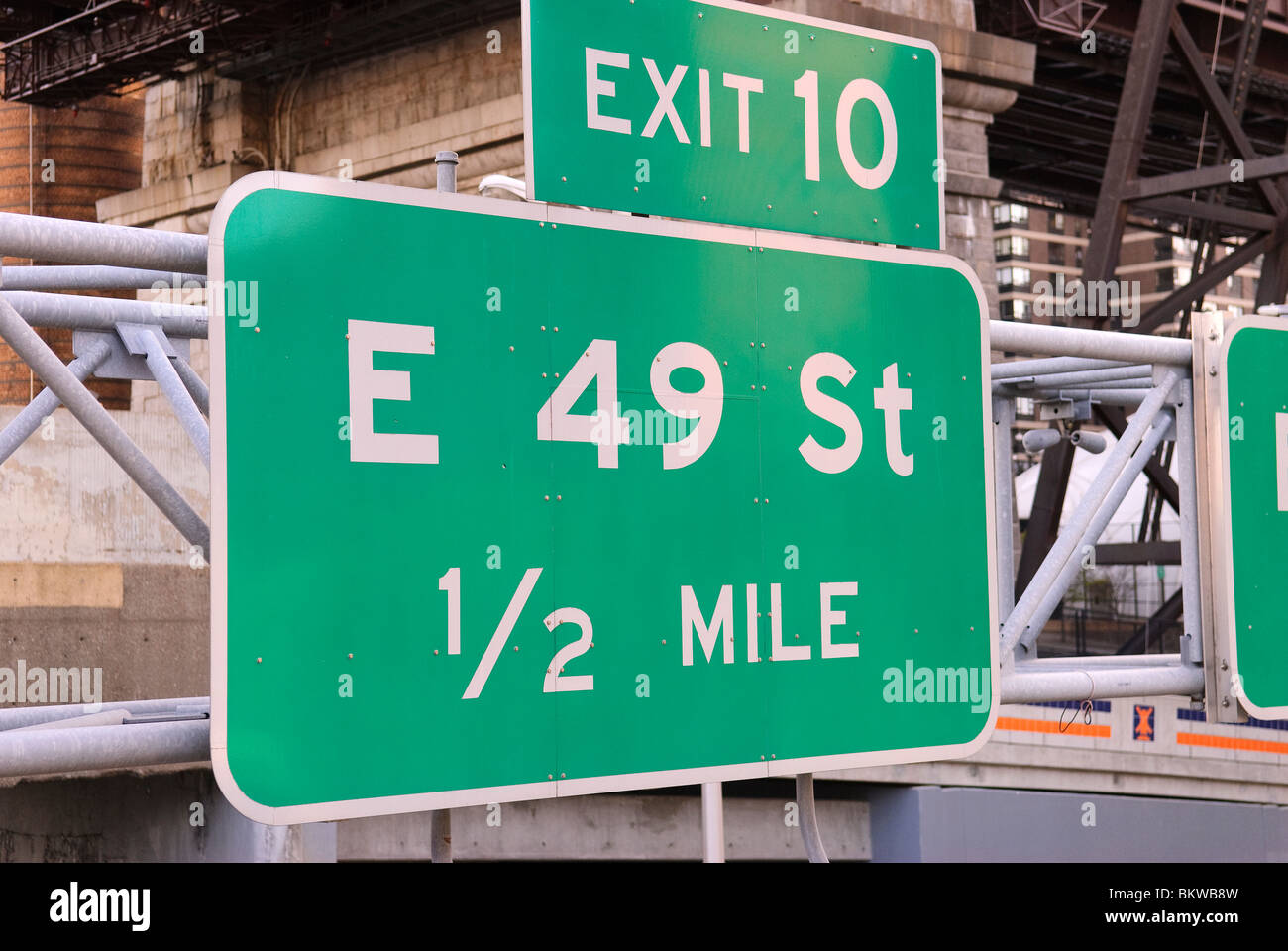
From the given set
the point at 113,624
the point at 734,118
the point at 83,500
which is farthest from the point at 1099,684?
the point at 83,500

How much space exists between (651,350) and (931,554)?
40.5 inches

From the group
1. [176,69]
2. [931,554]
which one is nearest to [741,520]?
[931,554]

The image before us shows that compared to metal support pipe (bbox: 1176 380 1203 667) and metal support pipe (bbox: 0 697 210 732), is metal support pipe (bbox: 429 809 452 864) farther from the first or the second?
metal support pipe (bbox: 1176 380 1203 667)

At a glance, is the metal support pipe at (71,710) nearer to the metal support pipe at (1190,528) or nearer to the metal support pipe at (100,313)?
the metal support pipe at (100,313)

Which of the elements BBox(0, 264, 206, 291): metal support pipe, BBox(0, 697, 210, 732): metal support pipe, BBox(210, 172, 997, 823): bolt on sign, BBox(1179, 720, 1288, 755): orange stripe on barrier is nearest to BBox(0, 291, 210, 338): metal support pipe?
BBox(0, 264, 206, 291): metal support pipe

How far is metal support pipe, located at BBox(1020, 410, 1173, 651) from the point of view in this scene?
5.03 m

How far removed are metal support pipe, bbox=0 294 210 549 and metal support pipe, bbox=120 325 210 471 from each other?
211 mm

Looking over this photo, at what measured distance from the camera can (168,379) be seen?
3.95m

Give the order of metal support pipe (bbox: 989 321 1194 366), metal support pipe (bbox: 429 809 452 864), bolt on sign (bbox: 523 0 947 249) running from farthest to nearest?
1. metal support pipe (bbox: 989 321 1194 366)
2. bolt on sign (bbox: 523 0 947 249)
3. metal support pipe (bbox: 429 809 452 864)

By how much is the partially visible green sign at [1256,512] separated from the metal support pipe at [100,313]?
3.22m

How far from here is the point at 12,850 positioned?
33.7ft

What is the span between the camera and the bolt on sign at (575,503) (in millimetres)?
2865

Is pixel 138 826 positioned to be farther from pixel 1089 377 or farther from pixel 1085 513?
pixel 1085 513

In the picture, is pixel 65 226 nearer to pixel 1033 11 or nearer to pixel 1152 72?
pixel 1152 72
